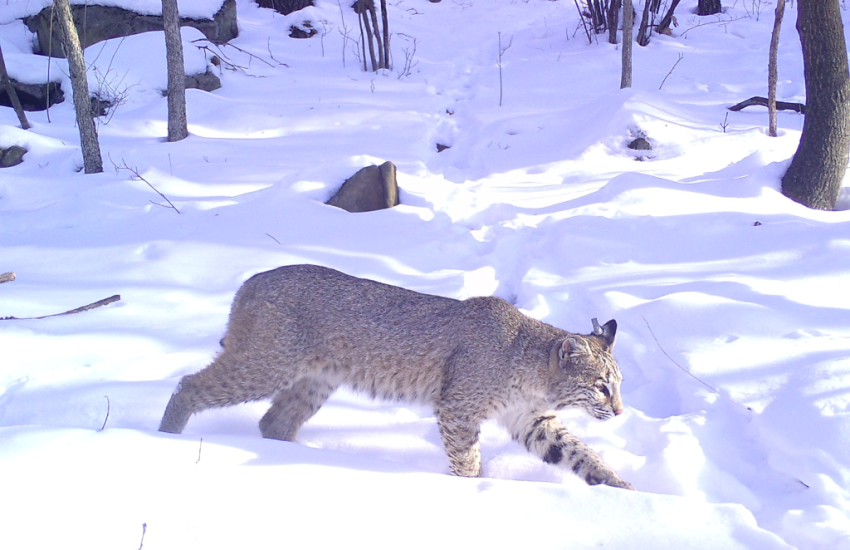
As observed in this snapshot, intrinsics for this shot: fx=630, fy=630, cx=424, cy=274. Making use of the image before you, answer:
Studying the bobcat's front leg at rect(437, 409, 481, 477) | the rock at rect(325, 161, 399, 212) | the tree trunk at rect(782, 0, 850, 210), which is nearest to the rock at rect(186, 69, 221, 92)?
the rock at rect(325, 161, 399, 212)

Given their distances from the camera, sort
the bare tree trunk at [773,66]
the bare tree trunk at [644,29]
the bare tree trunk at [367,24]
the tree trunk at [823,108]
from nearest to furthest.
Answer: the tree trunk at [823,108] → the bare tree trunk at [773,66] → the bare tree trunk at [367,24] → the bare tree trunk at [644,29]

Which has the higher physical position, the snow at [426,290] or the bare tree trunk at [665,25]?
the bare tree trunk at [665,25]

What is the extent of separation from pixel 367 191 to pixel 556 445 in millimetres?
4318

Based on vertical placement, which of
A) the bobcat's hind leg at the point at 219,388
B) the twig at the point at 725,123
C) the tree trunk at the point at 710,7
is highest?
the tree trunk at the point at 710,7

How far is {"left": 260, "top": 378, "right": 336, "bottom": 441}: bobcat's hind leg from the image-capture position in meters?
3.85

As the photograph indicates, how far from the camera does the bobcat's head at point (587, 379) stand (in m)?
3.59

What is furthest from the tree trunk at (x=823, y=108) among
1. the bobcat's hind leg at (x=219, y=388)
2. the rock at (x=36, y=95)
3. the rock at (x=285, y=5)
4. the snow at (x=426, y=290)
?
the rock at (x=285, y=5)

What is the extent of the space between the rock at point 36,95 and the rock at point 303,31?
6.49m

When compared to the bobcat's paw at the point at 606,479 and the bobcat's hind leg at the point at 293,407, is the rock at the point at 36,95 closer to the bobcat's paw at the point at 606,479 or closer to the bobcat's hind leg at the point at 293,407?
the bobcat's hind leg at the point at 293,407

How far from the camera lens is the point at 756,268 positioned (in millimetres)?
5305

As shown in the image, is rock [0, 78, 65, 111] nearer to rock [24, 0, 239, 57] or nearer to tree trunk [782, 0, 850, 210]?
rock [24, 0, 239, 57]

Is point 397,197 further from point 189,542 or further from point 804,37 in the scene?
point 189,542

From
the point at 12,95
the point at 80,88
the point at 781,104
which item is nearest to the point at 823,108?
the point at 781,104

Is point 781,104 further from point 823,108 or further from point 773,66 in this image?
point 823,108
